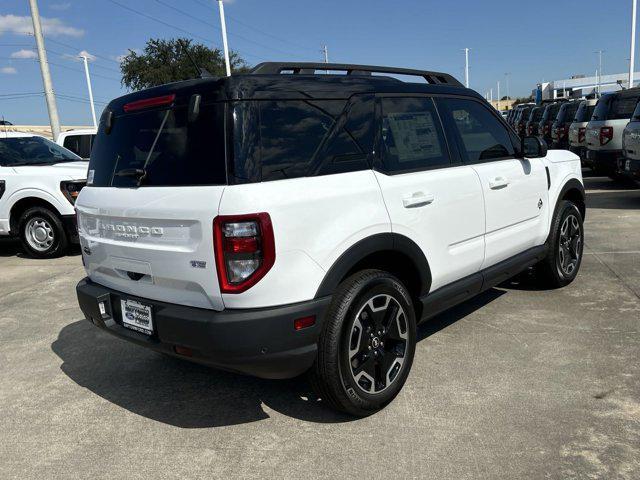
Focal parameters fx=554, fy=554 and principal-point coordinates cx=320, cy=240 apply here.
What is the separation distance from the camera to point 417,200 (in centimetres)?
327

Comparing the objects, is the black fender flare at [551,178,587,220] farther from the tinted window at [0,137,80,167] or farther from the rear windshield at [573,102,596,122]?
the rear windshield at [573,102,596,122]

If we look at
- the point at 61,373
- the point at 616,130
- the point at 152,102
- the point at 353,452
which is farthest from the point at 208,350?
the point at 616,130

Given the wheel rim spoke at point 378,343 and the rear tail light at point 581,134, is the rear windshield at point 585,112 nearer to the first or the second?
the rear tail light at point 581,134

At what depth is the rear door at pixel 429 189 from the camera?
3201 millimetres

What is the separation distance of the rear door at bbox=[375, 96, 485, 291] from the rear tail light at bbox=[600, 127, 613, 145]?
8.84 meters

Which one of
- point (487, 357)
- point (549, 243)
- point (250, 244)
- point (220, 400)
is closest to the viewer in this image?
point (250, 244)

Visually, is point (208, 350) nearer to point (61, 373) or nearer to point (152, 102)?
point (152, 102)

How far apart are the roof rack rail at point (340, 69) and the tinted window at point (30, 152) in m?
6.51

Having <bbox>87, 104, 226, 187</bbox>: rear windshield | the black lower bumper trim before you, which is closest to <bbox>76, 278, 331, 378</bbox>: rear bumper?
<bbox>87, 104, 226, 187</bbox>: rear windshield

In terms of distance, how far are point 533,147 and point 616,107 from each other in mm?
8327

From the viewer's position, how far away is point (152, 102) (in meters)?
3.00

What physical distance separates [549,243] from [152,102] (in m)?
3.55

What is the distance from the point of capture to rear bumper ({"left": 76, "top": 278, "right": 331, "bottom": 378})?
258 cm

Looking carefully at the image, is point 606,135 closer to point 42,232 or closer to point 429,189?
point 429,189
